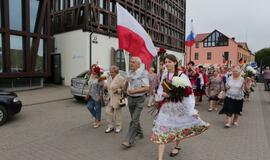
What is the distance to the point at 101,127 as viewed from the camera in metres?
6.93

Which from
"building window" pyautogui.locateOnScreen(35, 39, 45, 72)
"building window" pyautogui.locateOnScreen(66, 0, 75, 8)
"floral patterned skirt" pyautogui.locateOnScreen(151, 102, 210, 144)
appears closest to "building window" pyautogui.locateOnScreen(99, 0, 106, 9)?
"building window" pyautogui.locateOnScreen(66, 0, 75, 8)

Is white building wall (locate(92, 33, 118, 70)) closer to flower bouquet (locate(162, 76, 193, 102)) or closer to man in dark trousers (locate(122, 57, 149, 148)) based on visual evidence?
man in dark trousers (locate(122, 57, 149, 148))

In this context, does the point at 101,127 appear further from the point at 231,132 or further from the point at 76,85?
the point at 76,85

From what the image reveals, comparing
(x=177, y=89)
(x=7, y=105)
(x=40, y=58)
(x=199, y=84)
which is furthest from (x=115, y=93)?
(x=40, y=58)

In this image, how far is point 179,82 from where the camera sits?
13.8 feet

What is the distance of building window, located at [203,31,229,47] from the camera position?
58438mm

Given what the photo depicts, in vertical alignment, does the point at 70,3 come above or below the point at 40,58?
above

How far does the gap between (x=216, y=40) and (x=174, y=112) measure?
59.0 metres

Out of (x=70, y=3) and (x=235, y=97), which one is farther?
(x=70, y=3)

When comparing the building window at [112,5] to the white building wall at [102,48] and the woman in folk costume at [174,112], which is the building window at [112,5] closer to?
the white building wall at [102,48]

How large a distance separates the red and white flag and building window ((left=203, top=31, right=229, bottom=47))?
57.1m

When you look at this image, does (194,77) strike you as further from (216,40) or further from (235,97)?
(216,40)

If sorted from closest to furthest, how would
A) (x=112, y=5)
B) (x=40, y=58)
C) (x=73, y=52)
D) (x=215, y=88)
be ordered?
(x=215, y=88)
(x=40, y=58)
(x=73, y=52)
(x=112, y=5)

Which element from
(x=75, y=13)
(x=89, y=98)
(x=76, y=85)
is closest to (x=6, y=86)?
(x=76, y=85)
